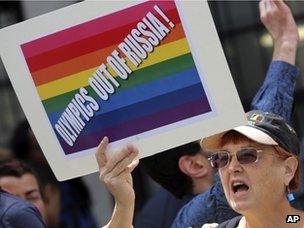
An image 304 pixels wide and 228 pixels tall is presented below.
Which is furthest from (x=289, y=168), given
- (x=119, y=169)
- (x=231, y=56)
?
(x=231, y=56)

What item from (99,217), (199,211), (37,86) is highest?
(37,86)

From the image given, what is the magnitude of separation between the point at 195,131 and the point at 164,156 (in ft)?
3.85

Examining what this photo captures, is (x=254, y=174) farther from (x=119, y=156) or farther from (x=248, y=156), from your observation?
(x=119, y=156)

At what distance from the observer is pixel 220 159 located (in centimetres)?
362

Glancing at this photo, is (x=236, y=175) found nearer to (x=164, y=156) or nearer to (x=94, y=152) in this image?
(x=94, y=152)

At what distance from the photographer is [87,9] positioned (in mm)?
3430

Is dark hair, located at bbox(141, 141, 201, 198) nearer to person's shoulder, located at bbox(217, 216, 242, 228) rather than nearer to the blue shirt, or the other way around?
the blue shirt

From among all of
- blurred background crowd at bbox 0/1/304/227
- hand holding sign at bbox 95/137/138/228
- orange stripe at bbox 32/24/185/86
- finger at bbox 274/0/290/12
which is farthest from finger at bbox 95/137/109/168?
blurred background crowd at bbox 0/1/304/227

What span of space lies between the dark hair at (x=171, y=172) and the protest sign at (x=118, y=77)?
1.02m

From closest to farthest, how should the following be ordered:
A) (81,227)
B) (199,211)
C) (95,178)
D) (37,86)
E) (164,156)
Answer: (37,86) → (199,211) → (164,156) → (81,227) → (95,178)

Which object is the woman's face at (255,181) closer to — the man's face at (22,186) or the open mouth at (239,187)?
the open mouth at (239,187)

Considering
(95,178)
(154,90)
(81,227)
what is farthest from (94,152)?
(95,178)

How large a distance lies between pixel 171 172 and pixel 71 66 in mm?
1185

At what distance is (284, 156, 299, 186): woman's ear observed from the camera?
361cm
